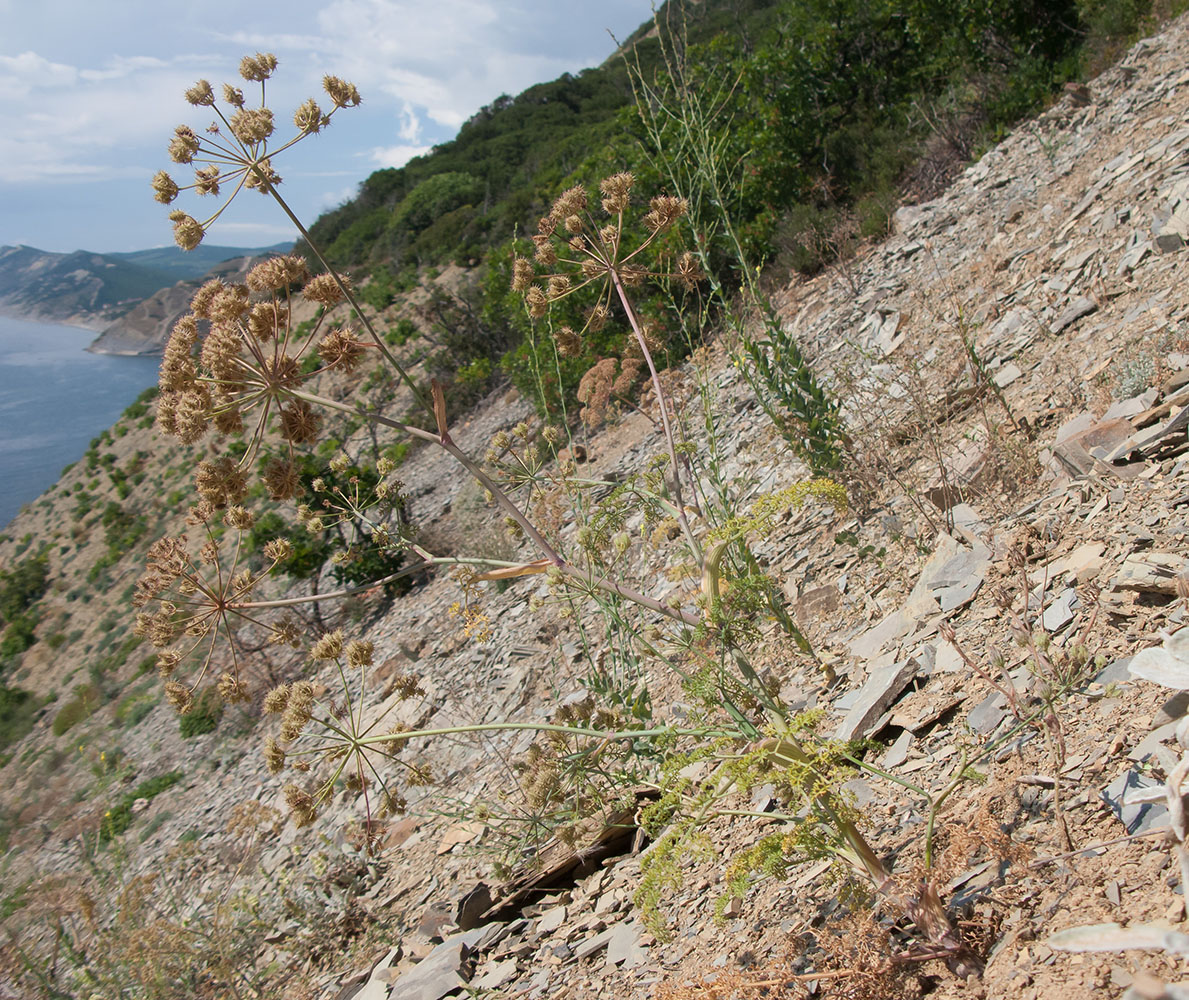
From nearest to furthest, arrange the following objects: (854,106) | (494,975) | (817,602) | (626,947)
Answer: (626,947) < (494,975) < (817,602) < (854,106)

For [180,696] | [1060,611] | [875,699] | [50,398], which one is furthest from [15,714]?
[50,398]

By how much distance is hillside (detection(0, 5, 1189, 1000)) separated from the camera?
162 cm

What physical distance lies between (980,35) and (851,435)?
349 inches

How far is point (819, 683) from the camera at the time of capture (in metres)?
3.05

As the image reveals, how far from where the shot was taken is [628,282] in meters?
2.57

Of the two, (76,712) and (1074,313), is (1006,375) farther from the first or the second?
(76,712)

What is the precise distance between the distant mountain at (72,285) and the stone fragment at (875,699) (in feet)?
308

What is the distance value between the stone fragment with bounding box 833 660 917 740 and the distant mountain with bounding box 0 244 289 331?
93969 mm

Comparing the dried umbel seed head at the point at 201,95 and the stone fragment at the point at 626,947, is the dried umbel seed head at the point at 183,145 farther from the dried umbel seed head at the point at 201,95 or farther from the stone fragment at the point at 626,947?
the stone fragment at the point at 626,947

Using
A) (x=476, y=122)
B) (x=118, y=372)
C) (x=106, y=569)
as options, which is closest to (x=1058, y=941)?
(x=106, y=569)

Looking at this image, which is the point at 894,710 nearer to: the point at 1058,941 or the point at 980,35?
the point at 1058,941

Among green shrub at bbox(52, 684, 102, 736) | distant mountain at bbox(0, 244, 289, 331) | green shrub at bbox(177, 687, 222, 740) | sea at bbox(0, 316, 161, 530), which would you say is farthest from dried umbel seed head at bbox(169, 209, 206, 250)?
distant mountain at bbox(0, 244, 289, 331)

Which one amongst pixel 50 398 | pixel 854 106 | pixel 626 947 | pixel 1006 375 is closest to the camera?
pixel 626 947

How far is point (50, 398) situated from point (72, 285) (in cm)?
3914
